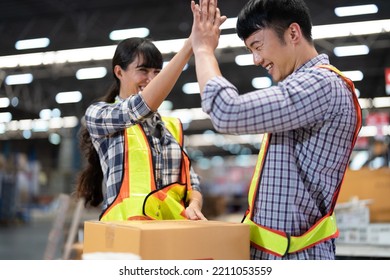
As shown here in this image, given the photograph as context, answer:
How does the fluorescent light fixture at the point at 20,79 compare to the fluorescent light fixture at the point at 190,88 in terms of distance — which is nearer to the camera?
the fluorescent light fixture at the point at 20,79

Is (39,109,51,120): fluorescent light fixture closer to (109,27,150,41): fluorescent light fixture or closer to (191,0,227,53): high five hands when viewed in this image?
(109,27,150,41): fluorescent light fixture

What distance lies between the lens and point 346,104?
3.19 feet

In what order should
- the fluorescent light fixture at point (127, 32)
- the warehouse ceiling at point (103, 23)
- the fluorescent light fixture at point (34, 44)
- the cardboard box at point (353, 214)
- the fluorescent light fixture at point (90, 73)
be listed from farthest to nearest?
the fluorescent light fixture at point (90, 73) → the fluorescent light fixture at point (34, 44) → the fluorescent light fixture at point (127, 32) → the warehouse ceiling at point (103, 23) → the cardboard box at point (353, 214)

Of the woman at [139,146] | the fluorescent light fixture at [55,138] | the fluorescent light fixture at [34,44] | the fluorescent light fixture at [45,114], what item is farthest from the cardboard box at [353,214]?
the fluorescent light fixture at [55,138]

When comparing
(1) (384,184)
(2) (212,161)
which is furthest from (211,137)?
(1) (384,184)

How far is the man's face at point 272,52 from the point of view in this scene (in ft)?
3.42

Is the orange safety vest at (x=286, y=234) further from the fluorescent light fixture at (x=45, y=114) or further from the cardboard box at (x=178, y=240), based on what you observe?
the fluorescent light fixture at (x=45, y=114)

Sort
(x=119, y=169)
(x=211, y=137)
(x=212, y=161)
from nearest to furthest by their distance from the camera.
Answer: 1. (x=119, y=169)
2. (x=211, y=137)
3. (x=212, y=161)

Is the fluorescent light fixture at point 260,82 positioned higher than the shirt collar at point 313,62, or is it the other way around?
the fluorescent light fixture at point 260,82

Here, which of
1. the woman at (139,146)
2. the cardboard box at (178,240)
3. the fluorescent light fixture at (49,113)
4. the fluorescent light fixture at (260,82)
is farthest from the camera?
the fluorescent light fixture at (49,113)

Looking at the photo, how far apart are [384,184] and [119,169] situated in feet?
6.93

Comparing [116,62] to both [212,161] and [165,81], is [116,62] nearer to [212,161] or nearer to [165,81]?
[165,81]

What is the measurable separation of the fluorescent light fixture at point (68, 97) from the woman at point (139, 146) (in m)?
12.0

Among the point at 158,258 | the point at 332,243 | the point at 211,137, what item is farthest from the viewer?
the point at 211,137
